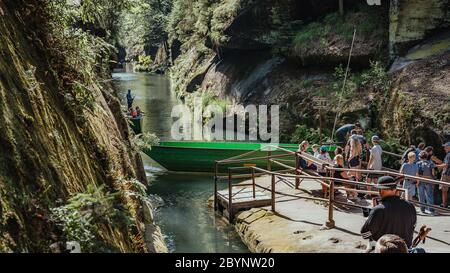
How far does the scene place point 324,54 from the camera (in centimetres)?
2644

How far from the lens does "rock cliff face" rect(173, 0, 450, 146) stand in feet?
71.4

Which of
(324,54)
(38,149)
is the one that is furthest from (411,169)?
(324,54)

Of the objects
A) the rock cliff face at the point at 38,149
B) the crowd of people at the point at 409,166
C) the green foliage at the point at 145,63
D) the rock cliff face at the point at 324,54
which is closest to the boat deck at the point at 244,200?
the crowd of people at the point at 409,166

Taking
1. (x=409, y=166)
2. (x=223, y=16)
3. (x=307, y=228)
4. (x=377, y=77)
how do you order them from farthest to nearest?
(x=223, y=16)
(x=377, y=77)
(x=409, y=166)
(x=307, y=228)

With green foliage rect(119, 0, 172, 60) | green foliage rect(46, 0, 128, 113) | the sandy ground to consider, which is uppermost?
green foliage rect(119, 0, 172, 60)

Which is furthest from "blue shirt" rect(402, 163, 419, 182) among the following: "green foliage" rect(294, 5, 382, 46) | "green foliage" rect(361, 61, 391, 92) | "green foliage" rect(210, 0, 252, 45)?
"green foliage" rect(210, 0, 252, 45)

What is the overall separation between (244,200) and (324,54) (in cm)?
1416

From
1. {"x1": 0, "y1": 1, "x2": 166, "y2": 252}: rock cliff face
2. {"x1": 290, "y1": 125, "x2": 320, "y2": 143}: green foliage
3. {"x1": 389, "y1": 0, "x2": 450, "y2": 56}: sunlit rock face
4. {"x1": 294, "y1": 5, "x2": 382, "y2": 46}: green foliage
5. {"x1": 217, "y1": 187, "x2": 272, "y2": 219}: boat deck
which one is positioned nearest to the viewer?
{"x1": 0, "y1": 1, "x2": 166, "y2": 252}: rock cliff face

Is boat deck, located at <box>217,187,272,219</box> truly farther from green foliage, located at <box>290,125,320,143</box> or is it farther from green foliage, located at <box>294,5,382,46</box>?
green foliage, located at <box>294,5,382,46</box>

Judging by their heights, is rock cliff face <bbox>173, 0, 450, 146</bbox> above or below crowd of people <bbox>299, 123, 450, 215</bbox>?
above

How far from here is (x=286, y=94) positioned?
90.7ft

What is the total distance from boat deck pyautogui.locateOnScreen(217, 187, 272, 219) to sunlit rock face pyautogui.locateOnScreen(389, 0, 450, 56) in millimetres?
11701

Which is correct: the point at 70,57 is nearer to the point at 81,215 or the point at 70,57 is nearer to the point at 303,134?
the point at 81,215
